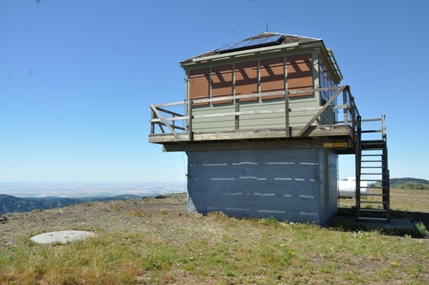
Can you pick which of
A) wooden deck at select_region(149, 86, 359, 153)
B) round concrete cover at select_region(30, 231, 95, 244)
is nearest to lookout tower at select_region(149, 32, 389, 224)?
wooden deck at select_region(149, 86, 359, 153)

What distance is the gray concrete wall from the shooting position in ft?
39.0

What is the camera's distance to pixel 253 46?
13969 millimetres

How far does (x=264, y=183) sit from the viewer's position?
12641mm

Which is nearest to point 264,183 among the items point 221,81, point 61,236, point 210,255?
point 221,81

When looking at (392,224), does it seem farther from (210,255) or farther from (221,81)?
(221,81)

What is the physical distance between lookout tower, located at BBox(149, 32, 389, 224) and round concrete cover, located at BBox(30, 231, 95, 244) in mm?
5389

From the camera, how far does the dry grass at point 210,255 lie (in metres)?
6.00

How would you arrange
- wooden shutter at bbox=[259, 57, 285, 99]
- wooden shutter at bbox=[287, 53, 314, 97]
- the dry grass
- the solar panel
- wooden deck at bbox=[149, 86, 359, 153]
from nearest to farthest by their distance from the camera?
the dry grass → wooden deck at bbox=[149, 86, 359, 153] → wooden shutter at bbox=[287, 53, 314, 97] → wooden shutter at bbox=[259, 57, 285, 99] → the solar panel

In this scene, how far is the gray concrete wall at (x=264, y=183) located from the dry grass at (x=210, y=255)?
3.33 feet

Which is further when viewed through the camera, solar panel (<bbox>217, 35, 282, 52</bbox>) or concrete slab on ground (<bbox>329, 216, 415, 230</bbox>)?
solar panel (<bbox>217, 35, 282, 52</bbox>)

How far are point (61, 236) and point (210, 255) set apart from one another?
4.33 meters

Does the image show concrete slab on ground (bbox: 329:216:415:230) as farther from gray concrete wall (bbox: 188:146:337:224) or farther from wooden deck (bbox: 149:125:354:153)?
wooden deck (bbox: 149:125:354:153)

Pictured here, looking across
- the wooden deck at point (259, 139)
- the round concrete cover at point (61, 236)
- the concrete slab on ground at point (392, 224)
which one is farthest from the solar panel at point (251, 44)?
the round concrete cover at point (61, 236)

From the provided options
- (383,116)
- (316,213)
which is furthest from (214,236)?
(383,116)
